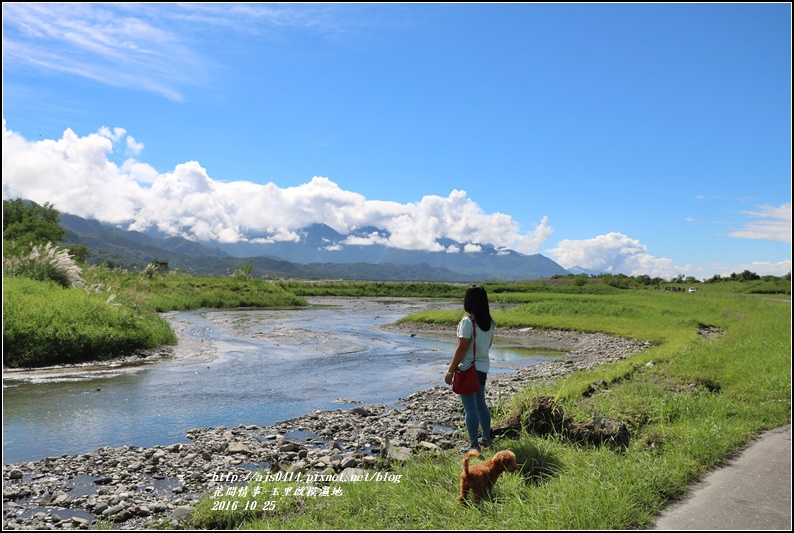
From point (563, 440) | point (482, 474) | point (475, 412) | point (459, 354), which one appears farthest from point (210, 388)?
point (482, 474)

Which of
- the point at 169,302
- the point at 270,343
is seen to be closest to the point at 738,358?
the point at 270,343

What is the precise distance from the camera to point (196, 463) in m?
10.3

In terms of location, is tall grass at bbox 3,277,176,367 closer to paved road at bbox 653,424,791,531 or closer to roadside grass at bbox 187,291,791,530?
roadside grass at bbox 187,291,791,530

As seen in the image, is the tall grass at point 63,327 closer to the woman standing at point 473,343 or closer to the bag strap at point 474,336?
the woman standing at point 473,343

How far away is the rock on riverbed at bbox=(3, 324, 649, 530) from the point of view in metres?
8.24

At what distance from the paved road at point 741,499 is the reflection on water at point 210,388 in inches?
394

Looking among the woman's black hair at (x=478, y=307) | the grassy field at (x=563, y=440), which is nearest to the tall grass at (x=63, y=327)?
the grassy field at (x=563, y=440)

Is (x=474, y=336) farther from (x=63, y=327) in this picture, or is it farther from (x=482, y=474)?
(x=63, y=327)

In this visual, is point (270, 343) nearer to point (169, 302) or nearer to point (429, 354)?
point (429, 354)

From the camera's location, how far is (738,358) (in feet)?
59.7

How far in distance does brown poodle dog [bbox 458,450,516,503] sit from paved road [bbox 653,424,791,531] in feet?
6.23

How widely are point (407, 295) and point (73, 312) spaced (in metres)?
90.1

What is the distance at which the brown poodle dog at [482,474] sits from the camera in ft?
23.2

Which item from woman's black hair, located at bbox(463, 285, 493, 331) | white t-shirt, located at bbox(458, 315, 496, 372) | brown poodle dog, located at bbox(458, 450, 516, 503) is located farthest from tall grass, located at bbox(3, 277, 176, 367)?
brown poodle dog, located at bbox(458, 450, 516, 503)
